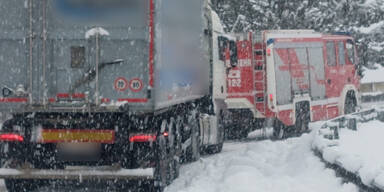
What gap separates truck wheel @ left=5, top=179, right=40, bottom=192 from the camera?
419 inches

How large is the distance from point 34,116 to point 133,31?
6.27 feet

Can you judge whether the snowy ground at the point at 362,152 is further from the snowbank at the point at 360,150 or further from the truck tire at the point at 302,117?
the truck tire at the point at 302,117

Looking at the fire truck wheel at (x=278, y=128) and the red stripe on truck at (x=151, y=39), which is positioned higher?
the red stripe on truck at (x=151, y=39)

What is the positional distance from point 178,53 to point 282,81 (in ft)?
25.0

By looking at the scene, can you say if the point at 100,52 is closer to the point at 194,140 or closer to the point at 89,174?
the point at 89,174

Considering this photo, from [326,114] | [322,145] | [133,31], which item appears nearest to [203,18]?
[322,145]

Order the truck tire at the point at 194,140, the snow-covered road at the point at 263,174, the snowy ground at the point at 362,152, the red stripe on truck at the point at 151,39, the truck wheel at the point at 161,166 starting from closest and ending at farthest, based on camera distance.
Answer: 1. the snowy ground at the point at 362,152
2. the red stripe on truck at the point at 151,39
3. the snow-covered road at the point at 263,174
4. the truck wheel at the point at 161,166
5. the truck tire at the point at 194,140

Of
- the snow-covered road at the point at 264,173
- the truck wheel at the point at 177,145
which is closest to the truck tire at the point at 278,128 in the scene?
the snow-covered road at the point at 264,173

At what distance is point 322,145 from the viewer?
38.1 feet

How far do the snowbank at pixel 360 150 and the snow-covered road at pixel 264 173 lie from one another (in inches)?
9.6

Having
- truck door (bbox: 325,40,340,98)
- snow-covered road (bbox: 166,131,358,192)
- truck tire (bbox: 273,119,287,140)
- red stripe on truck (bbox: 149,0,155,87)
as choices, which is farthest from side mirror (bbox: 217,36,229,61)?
red stripe on truck (bbox: 149,0,155,87)

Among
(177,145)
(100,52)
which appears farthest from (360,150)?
(100,52)

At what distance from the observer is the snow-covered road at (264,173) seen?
9.87 meters

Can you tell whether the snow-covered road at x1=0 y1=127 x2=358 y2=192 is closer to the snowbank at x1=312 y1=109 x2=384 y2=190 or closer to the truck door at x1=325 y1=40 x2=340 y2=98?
the snowbank at x1=312 y1=109 x2=384 y2=190
